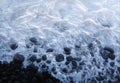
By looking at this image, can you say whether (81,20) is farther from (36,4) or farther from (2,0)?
(2,0)

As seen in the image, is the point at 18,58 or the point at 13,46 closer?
the point at 18,58

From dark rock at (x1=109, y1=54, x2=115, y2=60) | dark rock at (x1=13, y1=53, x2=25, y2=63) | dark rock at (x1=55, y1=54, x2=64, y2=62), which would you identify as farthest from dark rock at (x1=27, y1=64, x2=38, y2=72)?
dark rock at (x1=109, y1=54, x2=115, y2=60)

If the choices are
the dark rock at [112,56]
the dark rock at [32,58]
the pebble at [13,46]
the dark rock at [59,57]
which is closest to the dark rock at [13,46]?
the pebble at [13,46]

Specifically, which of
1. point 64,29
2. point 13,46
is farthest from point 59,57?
point 13,46

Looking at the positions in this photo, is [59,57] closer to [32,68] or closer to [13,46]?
[32,68]

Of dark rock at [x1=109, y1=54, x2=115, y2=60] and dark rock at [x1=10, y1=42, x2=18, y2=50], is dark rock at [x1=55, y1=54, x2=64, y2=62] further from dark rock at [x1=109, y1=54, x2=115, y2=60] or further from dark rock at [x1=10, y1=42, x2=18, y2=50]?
dark rock at [x1=109, y1=54, x2=115, y2=60]

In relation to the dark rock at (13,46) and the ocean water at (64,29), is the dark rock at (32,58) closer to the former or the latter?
the ocean water at (64,29)

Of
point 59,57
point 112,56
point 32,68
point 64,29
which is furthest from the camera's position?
point 64,29

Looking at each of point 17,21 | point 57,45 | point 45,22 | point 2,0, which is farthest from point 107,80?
point 2,0

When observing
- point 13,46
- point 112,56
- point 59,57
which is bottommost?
point 112,56
